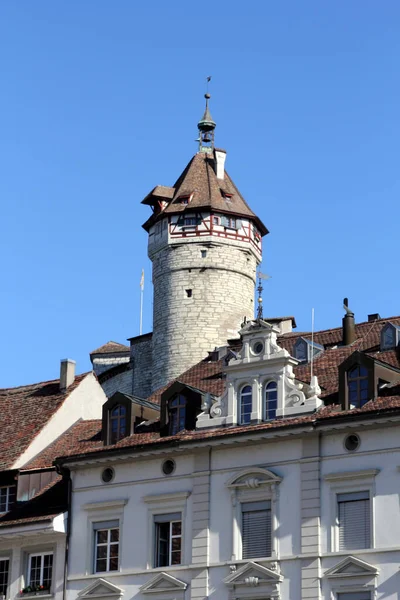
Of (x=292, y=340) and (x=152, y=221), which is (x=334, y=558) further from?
(x=152, y=221)

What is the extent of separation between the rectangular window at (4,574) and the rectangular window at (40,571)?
88cm

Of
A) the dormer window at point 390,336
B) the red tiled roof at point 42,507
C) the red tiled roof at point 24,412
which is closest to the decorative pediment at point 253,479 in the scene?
the red tiled roof at point 42,507

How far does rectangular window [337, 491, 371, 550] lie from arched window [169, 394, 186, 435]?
6.61m

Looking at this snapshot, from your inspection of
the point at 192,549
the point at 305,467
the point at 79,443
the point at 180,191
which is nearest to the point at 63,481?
the point at 79,443

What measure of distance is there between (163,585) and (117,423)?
619cm

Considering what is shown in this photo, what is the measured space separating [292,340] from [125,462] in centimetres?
899

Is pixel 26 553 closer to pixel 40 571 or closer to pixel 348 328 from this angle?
pixel 40 571

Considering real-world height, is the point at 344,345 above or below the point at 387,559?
above

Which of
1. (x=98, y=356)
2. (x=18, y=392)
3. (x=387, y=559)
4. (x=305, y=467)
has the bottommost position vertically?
(x=387, y=559)

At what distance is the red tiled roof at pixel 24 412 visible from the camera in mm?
53438

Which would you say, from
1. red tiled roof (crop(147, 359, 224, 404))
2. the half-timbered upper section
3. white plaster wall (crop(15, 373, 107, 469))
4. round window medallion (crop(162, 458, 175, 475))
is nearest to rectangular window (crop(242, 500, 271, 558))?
round window medallion (crop(162, 458, 175, 475))

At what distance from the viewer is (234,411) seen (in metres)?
46.8

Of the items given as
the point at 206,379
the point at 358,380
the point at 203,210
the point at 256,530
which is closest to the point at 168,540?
the point at 256,530

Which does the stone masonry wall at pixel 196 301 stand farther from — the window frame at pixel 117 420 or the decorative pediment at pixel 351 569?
the decorative pediment at pixel 351 569
